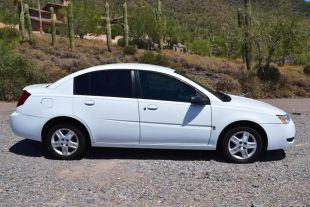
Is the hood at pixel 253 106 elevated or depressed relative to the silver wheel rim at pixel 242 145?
elevated

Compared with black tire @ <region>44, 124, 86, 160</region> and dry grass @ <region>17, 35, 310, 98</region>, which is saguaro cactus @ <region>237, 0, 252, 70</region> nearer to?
dry grass @ <region>17, 35, 310, 98</region>

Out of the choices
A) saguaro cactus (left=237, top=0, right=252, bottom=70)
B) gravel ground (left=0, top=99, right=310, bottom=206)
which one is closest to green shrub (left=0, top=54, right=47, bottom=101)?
gravel ground (left=0, top=99, right=310, bottom=206)

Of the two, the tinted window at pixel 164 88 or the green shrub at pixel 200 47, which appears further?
the green shrub at pixel 200 47

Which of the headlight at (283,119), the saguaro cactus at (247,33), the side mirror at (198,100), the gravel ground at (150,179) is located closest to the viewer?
the gravel ground at (150,179)

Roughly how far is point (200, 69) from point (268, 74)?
7507mm

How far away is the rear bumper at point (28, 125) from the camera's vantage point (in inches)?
324

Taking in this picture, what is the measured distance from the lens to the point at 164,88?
820 centimetres

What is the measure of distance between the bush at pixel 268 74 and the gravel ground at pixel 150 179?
12.5 meters

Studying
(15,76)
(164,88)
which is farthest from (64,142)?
(15,76)

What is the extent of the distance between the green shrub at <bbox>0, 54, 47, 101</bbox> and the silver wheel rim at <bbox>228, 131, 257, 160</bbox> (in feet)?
32.8

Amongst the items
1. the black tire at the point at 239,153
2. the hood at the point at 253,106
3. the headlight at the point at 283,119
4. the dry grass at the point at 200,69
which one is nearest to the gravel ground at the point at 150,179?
the black tire at the point at 239,153

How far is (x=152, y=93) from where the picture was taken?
26.7ft

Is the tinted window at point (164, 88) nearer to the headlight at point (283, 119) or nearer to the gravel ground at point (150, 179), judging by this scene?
the gravel ground at point (150, 179)

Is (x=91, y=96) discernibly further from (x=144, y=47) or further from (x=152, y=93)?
(x=144, y=47)
